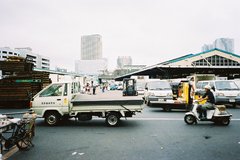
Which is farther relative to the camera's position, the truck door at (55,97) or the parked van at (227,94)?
the parked van at (227,94)

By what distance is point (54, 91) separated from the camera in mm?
8945

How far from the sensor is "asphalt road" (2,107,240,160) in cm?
518

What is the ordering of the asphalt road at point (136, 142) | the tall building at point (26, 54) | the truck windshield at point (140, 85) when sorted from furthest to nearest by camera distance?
the tall building at point (26, 54)
the truck windshield at point (140, 85)
the asphalt road at point (136, 142)

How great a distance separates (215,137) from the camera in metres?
6.92

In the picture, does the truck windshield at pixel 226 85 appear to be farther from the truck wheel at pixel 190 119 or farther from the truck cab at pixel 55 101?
the truck cab at pixel 55 101

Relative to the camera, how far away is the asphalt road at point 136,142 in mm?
5184

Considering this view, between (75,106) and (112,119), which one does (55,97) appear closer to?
(75,106)

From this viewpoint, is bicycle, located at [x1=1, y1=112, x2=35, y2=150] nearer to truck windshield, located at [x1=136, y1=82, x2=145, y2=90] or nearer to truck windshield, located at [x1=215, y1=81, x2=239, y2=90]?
truck windshield, located at [x1=215, y1=81, x2=239, y2=90]

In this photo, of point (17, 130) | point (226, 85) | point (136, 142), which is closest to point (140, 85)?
point (226, 85)

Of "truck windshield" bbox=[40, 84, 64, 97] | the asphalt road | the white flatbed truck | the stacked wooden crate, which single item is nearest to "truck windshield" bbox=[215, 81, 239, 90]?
the asphalt road

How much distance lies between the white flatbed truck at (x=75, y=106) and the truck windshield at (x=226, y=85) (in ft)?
28.7

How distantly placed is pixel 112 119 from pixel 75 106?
171 cm

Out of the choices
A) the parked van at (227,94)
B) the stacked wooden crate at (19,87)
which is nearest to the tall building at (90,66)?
the stacked wooden crate at (19,87)

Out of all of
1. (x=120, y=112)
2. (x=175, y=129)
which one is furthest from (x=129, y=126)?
(x=175, y=129)
